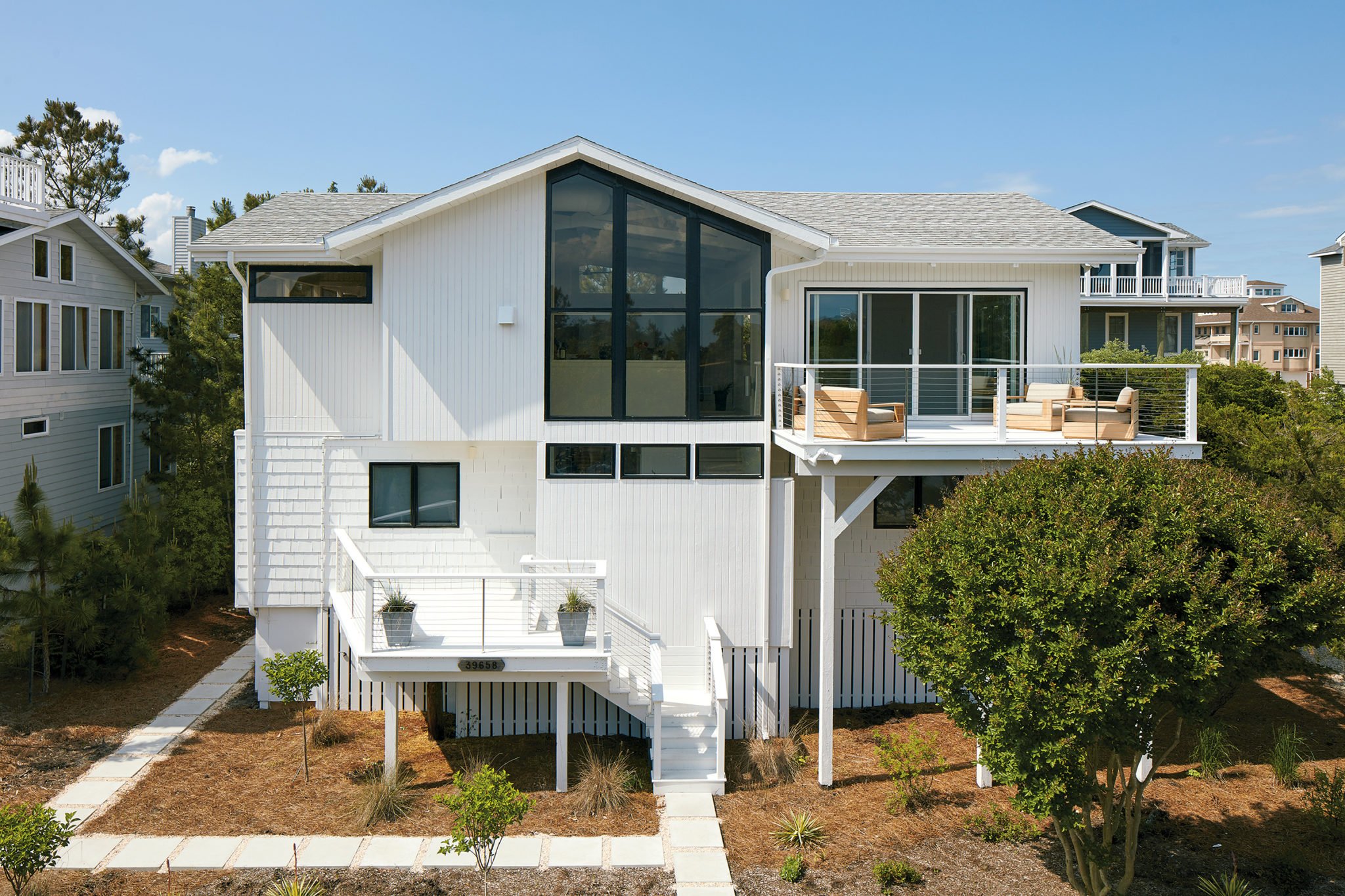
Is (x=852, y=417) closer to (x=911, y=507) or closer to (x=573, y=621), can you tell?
(x=911, y=507)

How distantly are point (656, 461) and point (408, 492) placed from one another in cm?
371

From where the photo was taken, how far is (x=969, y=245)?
41.2 feet

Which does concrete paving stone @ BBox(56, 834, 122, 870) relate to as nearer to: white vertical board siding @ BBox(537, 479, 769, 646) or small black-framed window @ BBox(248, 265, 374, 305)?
white vertical board siding @ BBox(537, 479, 769, 646)

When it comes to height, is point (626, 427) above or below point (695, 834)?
above

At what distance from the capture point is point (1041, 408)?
37.3 feet

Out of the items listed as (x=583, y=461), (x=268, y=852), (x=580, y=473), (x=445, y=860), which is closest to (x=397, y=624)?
(x=268, y=852)

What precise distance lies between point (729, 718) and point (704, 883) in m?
3.90

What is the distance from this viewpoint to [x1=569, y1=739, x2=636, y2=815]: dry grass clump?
9.93 metres

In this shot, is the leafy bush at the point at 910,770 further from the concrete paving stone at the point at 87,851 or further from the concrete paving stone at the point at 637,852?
the concrete paving stone at the point at 87,851

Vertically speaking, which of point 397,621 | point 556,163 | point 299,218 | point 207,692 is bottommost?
point 207,692

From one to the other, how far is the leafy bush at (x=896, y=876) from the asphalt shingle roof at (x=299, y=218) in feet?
32.7

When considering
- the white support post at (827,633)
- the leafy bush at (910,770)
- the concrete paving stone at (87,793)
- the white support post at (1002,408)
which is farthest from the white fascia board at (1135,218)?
the concrete paving stone at (87,793)

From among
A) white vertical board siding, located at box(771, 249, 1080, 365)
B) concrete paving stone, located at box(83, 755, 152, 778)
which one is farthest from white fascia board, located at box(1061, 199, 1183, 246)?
concrete paving stone, located at box(83, 755, 152, 778)

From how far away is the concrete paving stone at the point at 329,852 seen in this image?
8648 millimetres
